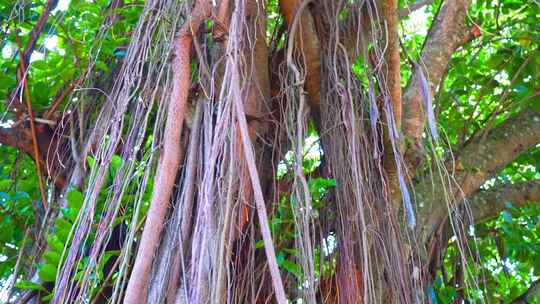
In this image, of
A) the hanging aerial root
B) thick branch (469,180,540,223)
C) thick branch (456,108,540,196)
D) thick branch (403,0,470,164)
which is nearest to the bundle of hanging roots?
the hanging aerial root

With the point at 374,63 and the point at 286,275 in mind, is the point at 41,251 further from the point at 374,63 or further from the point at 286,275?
the point at 374,63

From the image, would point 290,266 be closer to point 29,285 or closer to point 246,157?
point 246,157

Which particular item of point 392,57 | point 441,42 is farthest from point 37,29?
point 441,42

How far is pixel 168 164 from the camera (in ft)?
3.96

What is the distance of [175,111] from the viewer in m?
Answer: 1.25

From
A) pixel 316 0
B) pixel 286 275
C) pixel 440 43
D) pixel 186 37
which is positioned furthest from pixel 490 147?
pixel 186 37

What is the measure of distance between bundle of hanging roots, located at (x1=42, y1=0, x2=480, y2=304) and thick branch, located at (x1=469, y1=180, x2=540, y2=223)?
0.51 m

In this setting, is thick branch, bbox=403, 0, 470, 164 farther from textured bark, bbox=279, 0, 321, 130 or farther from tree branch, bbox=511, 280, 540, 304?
tree branch, bbox=511, 280, 540, 304

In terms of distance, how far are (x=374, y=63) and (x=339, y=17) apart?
0.55ft

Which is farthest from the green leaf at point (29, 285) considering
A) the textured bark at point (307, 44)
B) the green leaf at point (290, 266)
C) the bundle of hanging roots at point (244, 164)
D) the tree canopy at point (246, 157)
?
the textured bark at point (307, 44)

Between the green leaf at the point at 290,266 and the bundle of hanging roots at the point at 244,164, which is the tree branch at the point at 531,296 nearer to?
the bundle of hanging roots at the point at 244,164

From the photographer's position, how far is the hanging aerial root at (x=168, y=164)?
1.10 m

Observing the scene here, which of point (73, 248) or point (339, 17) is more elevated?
point (339, 17)

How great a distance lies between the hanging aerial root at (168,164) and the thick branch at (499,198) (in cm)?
119
